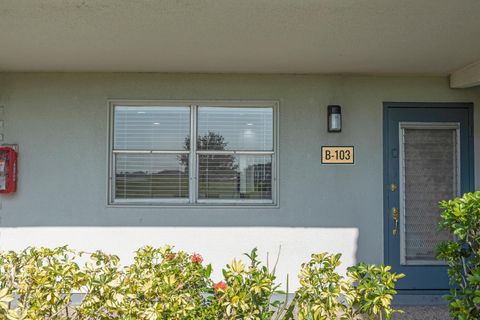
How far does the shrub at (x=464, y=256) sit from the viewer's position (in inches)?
89.3

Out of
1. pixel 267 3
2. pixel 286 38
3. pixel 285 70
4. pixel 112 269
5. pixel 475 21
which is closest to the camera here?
pixel 112 269

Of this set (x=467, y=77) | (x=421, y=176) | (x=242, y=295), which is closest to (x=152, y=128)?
(x=242, y=295)

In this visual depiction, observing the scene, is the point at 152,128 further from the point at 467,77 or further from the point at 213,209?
the point at 467,77

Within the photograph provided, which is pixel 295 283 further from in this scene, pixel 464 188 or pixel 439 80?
pixel 439 80

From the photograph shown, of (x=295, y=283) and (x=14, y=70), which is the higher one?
(x=14, y=70)

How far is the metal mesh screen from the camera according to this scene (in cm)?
404

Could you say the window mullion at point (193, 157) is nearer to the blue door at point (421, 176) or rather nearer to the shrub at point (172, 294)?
the shrub at point (172, 294)

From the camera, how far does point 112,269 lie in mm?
2178

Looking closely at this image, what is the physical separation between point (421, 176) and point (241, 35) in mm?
2658

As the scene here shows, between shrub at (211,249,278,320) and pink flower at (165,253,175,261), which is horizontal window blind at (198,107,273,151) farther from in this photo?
shrub at (211,249,278,320)

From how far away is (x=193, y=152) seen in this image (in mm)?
4070

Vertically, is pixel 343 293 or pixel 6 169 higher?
pixel 6 169

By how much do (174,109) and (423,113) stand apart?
287cm

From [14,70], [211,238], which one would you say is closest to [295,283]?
[211,238]
